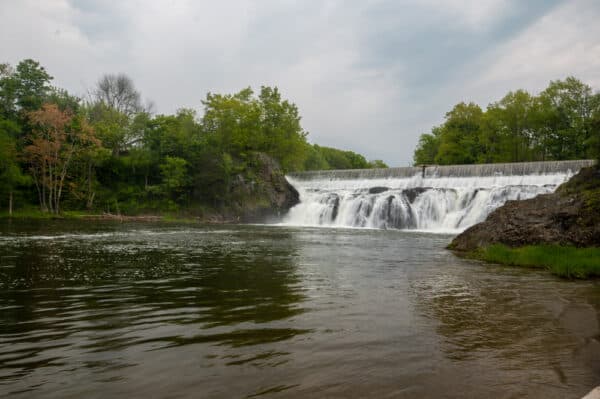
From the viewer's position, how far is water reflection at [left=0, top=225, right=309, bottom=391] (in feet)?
13.2

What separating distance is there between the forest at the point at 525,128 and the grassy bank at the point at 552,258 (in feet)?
141

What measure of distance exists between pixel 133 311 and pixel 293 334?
2.58 meters

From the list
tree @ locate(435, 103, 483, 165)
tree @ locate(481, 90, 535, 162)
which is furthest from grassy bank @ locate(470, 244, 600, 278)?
tree @ locate(435, 103, 483, 165)

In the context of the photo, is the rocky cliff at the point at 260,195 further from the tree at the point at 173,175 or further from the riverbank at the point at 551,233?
the riverbank at the point at 551,233

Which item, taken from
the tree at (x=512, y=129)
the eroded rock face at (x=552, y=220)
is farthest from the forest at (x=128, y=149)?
the eroded rock face at (x=552, y=220)

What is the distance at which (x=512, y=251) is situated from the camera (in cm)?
1207

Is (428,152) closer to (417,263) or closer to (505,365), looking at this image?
(417,263)

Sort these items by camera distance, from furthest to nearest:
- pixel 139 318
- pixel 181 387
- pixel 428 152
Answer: pixel 428 152 → pixel 139 318 → pixel 181 387

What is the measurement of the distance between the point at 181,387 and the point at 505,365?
3.05 meters

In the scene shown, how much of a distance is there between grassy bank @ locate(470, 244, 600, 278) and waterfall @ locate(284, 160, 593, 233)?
63.8 feet

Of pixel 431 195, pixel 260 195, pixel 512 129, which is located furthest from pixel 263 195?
pixel 512 129

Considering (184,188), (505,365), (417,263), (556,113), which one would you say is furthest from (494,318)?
(556,113)

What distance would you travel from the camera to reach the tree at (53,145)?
127 feet

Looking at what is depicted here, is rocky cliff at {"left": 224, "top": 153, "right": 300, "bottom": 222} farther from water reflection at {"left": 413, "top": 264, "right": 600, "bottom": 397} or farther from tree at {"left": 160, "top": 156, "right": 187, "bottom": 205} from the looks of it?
water reflection at {"left": 413, "top": 264, "right": 600, "bottom": 397}
